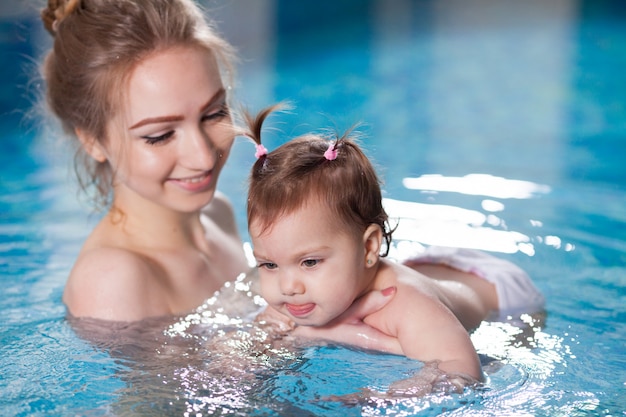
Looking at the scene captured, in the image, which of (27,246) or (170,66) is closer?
(170,66)

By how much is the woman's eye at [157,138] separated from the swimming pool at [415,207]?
0.57 m

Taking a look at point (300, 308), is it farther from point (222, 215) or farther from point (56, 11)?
point (56, 11)

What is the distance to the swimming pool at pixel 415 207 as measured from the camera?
250 centimetres

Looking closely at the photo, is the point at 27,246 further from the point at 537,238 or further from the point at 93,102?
the point at 537,238

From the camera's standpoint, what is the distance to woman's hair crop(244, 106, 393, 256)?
241 cm

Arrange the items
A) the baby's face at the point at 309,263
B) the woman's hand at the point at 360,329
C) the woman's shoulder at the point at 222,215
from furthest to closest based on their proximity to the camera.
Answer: the woman's shoulder at the point at 222,215, the woman's hand at the point at 360,329, the baby's face at the point at 309,263

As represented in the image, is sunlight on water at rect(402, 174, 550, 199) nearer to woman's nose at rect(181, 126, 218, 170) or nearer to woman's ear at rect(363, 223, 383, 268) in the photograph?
woman's nose at rect(181, 126, 218, 170)

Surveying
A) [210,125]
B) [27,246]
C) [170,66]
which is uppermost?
[170,66]

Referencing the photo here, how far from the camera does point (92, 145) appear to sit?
313 centimetres

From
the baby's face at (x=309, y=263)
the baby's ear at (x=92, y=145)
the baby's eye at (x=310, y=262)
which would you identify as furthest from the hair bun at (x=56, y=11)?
the baby's eye at (x=310, y=262)

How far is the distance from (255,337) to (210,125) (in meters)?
0.72

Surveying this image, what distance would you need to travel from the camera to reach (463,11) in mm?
10789

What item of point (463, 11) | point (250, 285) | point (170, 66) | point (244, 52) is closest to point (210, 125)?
point (170, 66)

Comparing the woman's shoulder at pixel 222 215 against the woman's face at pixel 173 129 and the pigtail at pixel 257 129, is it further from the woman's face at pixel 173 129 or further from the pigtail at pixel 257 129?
the pigtail at pixel 257 129
